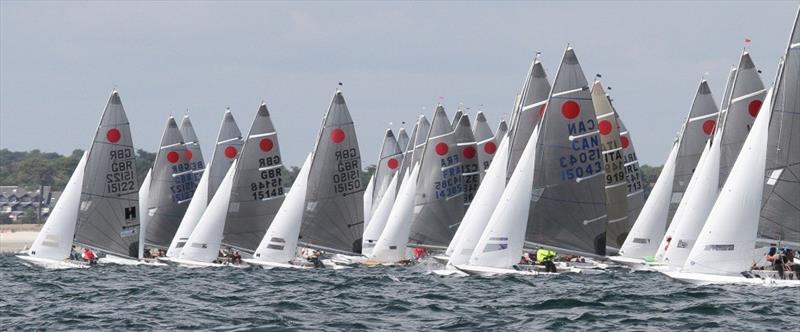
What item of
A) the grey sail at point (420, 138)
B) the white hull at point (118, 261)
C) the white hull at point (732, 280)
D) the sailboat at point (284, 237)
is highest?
the grey sail at point (420, 138)

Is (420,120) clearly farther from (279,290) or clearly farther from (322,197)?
(279,290)

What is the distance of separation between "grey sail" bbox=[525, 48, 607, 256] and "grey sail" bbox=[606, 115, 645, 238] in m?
13.3

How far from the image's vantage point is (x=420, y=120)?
3236 inches

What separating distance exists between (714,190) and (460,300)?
12.5 m

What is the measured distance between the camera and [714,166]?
4609 cm

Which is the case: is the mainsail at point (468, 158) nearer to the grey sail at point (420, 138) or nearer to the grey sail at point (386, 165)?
the grey sail at point (420, 138)

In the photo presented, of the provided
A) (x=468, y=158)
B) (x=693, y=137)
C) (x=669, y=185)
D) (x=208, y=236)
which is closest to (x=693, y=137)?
(x=693, y=137)

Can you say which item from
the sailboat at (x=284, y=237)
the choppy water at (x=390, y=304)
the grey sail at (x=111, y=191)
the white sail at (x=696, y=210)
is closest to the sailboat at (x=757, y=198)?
the choppy water at (x=390, y=304)

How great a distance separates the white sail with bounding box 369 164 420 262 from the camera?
2443 inches

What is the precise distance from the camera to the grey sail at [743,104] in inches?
2057

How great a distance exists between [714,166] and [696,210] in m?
1.62

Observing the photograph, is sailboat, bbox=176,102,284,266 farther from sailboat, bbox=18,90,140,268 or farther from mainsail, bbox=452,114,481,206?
mainsail, bbox=452,114,481,206

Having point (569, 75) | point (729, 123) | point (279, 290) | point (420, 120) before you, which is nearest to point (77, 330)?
point (279, 290)

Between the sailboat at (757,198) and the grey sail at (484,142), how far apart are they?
3113 cm
